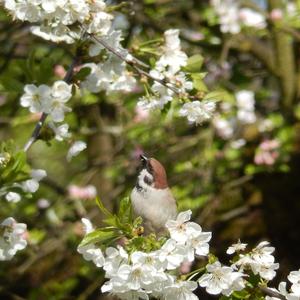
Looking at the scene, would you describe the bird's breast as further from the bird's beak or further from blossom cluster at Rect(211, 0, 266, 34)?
blossom cluster at Rect(211, 0, 266, 34)

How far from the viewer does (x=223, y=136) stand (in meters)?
4.95

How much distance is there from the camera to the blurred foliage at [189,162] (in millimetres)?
4703

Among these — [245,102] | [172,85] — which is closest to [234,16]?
[245,102]

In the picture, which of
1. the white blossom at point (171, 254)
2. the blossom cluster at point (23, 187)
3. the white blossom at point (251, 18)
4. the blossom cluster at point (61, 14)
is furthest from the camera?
the white blossom at point (251, 18)

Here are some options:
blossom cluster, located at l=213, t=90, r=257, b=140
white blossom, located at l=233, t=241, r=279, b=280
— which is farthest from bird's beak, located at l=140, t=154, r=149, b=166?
blossom cluster, located at l=213, t=90, r=257, b=140

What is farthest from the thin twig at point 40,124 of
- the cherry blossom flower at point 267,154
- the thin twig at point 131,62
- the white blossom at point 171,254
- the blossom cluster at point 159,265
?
the cherry blossom flower at point 267,154

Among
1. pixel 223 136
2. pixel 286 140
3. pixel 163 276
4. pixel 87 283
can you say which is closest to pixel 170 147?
pixel 223 136

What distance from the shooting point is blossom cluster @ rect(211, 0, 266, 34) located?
15.3ft

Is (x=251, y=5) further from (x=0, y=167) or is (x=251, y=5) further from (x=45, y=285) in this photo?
(x=0, y=167)

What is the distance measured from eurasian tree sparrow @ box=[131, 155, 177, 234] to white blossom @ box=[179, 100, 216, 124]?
507 mm

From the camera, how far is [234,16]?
4680 mm

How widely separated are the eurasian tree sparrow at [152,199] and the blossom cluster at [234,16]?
1892 mm

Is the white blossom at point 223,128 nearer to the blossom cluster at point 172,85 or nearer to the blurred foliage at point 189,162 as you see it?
the blurred foliage at point 189,162

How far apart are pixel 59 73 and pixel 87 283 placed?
1.50 metres
